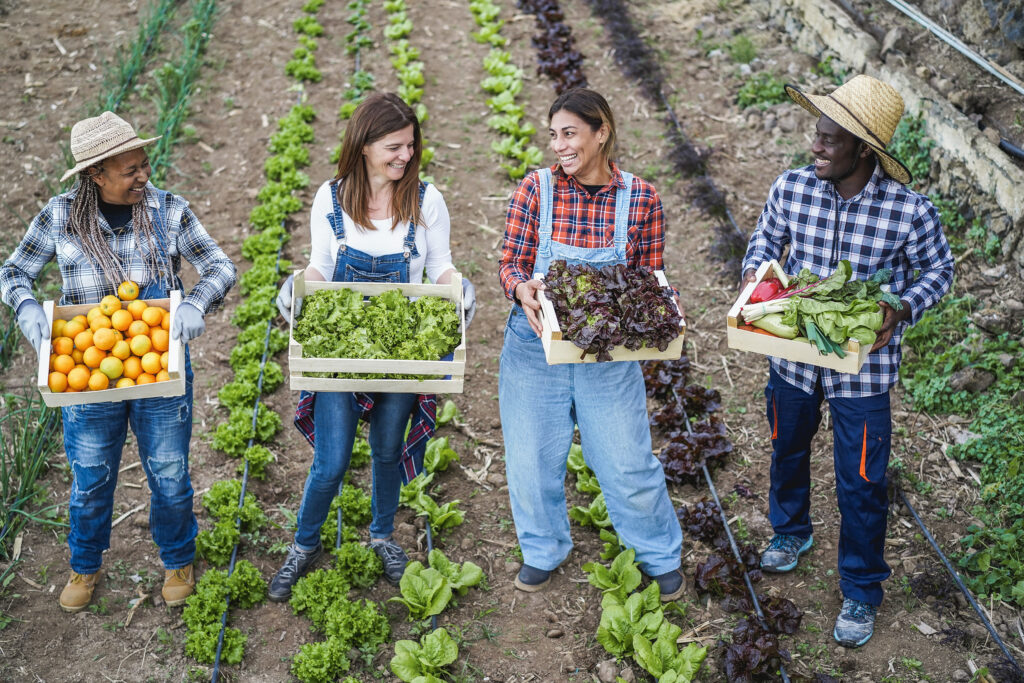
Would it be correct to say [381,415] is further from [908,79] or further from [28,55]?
[28,55]

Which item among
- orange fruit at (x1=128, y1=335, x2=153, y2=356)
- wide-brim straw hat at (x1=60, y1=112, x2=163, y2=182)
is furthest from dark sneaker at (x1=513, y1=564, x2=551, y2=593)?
wide-brim straw hat at (x1=60, y1=112, x2=163, y2=182)

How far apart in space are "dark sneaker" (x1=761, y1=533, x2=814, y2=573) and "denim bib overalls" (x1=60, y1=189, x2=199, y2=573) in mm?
2904

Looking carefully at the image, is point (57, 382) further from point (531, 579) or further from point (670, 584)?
point (670, 584)

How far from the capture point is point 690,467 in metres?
5.12

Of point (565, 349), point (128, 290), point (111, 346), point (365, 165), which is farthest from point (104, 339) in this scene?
point (565, 349)

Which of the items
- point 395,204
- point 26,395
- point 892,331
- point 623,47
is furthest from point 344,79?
point 892,331

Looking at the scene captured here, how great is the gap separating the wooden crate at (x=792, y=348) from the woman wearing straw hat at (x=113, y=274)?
2279 mm

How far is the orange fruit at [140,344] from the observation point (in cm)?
366

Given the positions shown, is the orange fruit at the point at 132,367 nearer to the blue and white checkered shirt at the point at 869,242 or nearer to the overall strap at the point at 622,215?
the overall strap at the point at 622,215

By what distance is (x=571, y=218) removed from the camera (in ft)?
12.9

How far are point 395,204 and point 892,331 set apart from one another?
2189 mm

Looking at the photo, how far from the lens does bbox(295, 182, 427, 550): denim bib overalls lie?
3908 mm

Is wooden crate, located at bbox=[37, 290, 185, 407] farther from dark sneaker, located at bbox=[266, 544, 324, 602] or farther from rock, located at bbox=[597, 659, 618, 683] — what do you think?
rock, located at bbox=[597, 659, 618, 683]

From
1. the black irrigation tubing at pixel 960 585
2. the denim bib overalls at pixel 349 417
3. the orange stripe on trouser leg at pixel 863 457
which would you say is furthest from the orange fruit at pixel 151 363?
the black irrigation tubing at pixel 960 585
